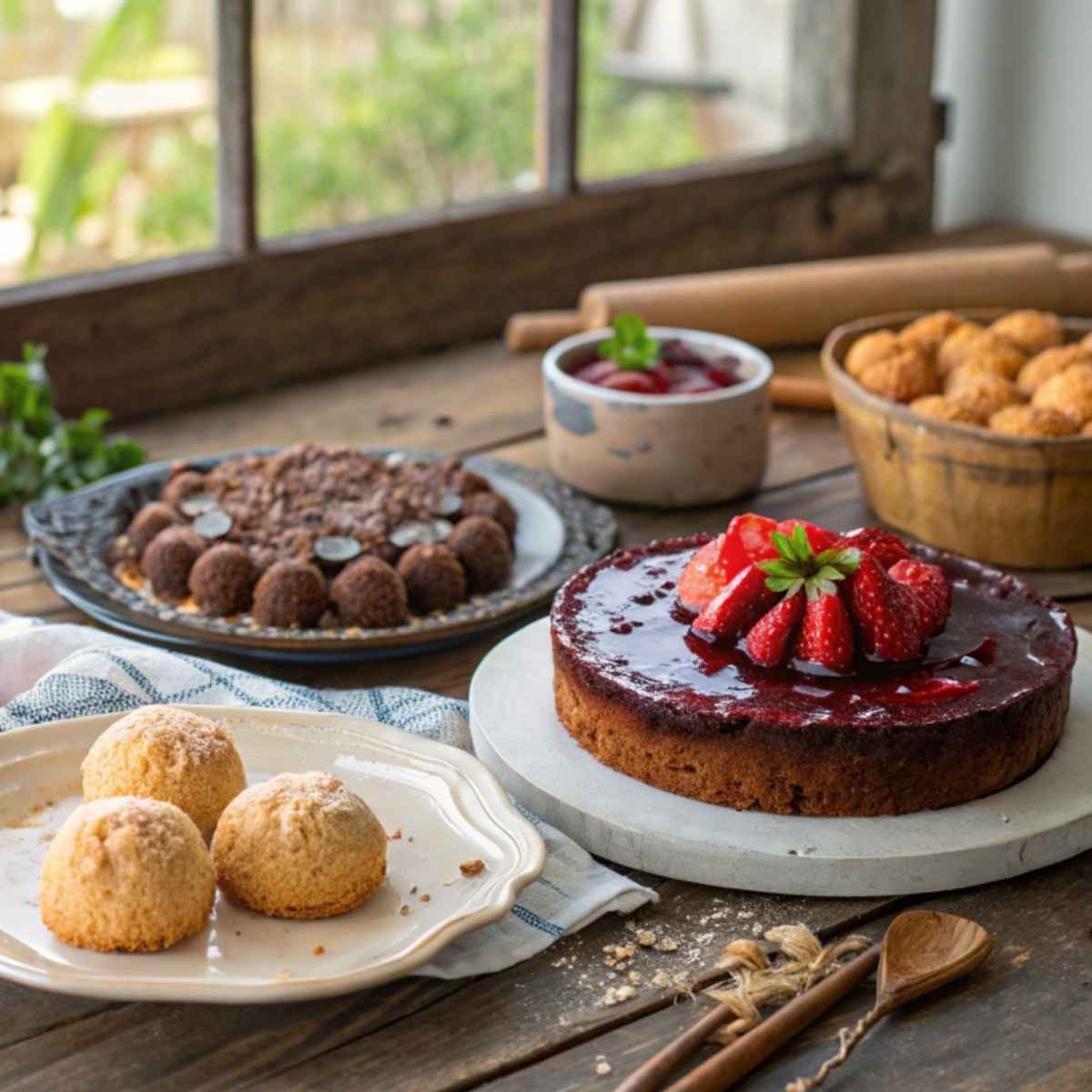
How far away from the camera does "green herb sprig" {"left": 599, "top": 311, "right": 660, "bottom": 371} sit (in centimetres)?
170

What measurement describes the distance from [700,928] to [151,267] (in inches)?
49.6

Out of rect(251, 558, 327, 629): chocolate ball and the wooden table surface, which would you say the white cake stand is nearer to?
the wooden table surface

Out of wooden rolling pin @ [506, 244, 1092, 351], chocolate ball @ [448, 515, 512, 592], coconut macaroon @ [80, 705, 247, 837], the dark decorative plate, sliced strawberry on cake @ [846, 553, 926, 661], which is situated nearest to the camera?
coconut macaroon @ [80, 705, 247, 837]

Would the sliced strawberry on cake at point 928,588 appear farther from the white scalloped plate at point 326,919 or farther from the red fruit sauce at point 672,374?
the red fruit sauce at point 672,374

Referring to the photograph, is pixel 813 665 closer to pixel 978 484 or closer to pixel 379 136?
pixel 978 484

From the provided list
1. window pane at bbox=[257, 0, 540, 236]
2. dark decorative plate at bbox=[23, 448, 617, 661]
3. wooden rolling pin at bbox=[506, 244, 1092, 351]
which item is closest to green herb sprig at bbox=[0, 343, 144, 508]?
dark decorative plate at bbox=[23, 448, 617, 661]

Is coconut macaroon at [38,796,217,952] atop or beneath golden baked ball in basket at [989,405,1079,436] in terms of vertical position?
beneath

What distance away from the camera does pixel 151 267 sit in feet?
6.55

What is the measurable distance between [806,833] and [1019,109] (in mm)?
2116

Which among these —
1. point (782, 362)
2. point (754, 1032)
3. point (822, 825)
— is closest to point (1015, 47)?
point (782, 362)

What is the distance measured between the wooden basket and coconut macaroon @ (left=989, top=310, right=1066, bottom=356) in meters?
0.25

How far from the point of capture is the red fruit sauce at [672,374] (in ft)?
5.52

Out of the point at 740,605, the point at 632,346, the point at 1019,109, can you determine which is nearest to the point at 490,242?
the point at 632,346

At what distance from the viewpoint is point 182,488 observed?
59.9 inches
